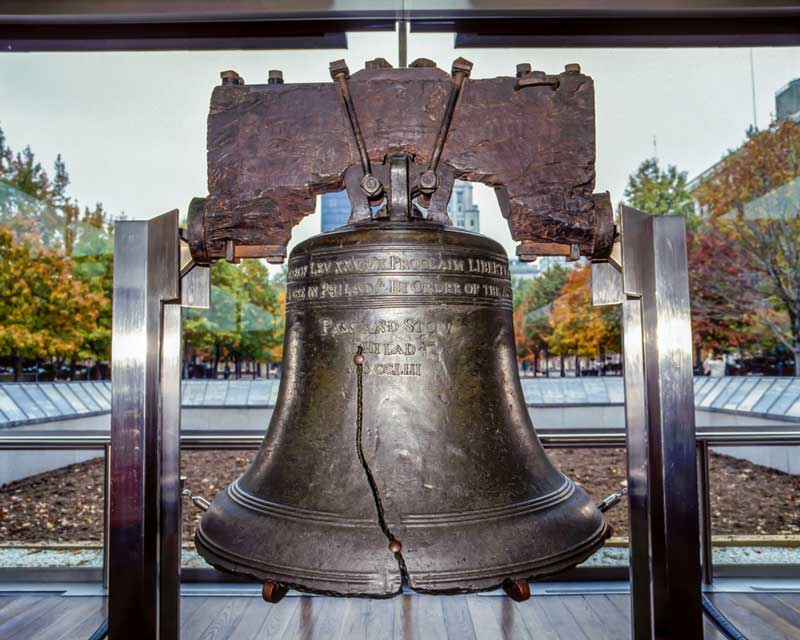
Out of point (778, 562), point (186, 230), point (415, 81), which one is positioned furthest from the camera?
point (778, 562)

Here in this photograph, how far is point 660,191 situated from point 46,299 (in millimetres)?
6506

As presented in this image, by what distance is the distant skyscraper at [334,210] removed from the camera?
11.7 feet

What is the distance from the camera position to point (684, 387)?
1494 mm

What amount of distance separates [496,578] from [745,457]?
5195 mm

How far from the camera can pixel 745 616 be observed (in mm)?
2896

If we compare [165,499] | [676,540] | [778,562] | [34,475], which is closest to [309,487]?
[165,499]

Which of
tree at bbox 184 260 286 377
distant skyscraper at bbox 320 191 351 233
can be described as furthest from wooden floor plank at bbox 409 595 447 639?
tree at bbox 184 260 286 377

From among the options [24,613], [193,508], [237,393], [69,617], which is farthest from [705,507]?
[193,508]

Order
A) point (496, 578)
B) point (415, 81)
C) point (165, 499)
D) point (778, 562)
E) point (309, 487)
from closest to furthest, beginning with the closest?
point (496, 578)
point (309, 487)
point (415, 81)
point (165, 499)
point (778, 562)

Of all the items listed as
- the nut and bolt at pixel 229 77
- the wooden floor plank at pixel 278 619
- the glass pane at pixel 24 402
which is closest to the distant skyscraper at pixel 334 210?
the nut and bolt at pixel 229 77

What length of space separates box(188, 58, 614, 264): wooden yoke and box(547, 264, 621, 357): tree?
4440 mm

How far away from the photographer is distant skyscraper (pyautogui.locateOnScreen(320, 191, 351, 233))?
3566 mm

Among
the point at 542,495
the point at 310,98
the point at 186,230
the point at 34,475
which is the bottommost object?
the point at 34,475

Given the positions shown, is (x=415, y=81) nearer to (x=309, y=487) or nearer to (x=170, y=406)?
(x=309, y=487)
